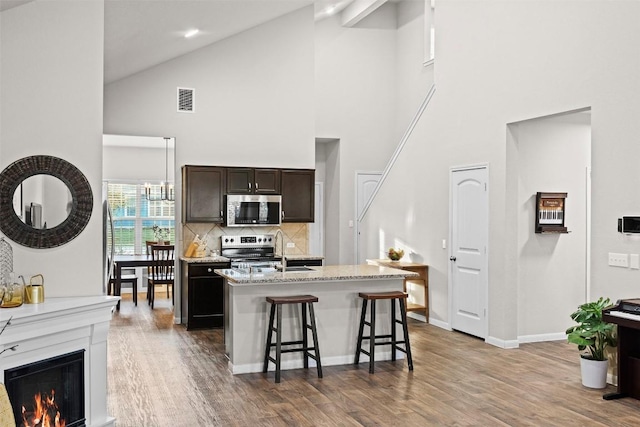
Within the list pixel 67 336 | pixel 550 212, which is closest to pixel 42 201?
pixel 67 336

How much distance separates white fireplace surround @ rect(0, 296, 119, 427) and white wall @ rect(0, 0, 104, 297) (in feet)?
0.73

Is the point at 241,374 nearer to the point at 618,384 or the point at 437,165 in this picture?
the point at 618,384

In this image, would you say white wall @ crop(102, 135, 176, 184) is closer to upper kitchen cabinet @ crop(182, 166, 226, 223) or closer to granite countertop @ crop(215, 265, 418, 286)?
upper kitchen cabinet @ crop(182, 166, 226, 223)

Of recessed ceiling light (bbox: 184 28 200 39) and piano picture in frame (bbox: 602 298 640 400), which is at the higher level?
recessed ceiling light (bbox: 184 28 200 39)

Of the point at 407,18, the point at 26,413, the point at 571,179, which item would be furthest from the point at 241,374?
the point at 407,18

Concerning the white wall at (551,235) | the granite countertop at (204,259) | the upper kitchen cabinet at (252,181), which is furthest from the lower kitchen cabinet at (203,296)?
the white wall at (551,235)

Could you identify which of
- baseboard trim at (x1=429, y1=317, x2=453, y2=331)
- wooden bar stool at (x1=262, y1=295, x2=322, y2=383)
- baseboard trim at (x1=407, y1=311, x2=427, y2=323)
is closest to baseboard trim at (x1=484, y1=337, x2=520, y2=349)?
baseboard trim at (x1=429, y1=317, x2=453, y2=331)

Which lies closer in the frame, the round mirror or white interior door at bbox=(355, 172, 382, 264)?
the round mirror

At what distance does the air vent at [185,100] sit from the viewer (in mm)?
8336

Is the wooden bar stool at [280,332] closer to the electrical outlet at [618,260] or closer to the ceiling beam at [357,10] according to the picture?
the electrical outlet at [618,260]

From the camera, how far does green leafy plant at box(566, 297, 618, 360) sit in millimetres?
5219

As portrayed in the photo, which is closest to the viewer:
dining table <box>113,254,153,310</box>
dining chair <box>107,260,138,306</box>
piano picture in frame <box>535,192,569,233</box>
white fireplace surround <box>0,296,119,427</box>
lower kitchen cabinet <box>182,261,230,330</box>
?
white fireplace surround <box>0,296,119,427</box>

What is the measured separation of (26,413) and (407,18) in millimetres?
9743

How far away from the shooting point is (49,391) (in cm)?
373
